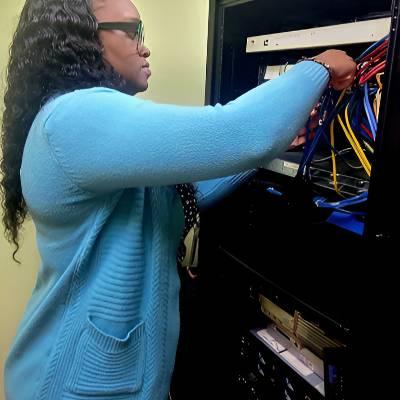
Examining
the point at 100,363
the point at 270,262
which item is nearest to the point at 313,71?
the point at 270,262

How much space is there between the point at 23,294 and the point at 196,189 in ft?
3.08

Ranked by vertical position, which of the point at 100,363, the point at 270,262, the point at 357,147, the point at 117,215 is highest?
the point at 357,147

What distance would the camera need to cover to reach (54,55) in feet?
2.14

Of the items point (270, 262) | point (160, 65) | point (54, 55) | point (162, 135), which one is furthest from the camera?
point (160, 65)

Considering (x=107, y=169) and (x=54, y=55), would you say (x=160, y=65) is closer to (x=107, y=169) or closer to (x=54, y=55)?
(x=54, y=55)

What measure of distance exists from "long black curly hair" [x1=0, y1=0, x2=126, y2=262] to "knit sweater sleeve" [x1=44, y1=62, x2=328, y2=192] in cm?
10

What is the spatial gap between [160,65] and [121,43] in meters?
0.72

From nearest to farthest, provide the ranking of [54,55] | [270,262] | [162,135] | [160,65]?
[162,135] → [54,55] → [270,262] → [160,65]

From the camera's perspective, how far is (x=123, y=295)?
2.21 feet

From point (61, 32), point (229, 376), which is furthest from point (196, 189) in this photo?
point (229, 376)

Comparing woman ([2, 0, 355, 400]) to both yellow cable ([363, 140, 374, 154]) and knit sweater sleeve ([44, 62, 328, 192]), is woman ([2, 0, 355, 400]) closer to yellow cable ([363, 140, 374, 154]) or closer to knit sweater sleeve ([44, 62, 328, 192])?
knit sweater sleeve ([44, 62, 328, 192])

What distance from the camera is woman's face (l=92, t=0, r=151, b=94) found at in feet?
2.20

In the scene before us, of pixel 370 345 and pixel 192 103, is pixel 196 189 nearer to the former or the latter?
pixel 370 345

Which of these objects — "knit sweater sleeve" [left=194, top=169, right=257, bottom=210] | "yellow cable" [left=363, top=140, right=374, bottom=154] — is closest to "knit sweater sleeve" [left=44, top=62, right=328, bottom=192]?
"yellow cable" [left=363, top=140, right=374, bottom=154]
